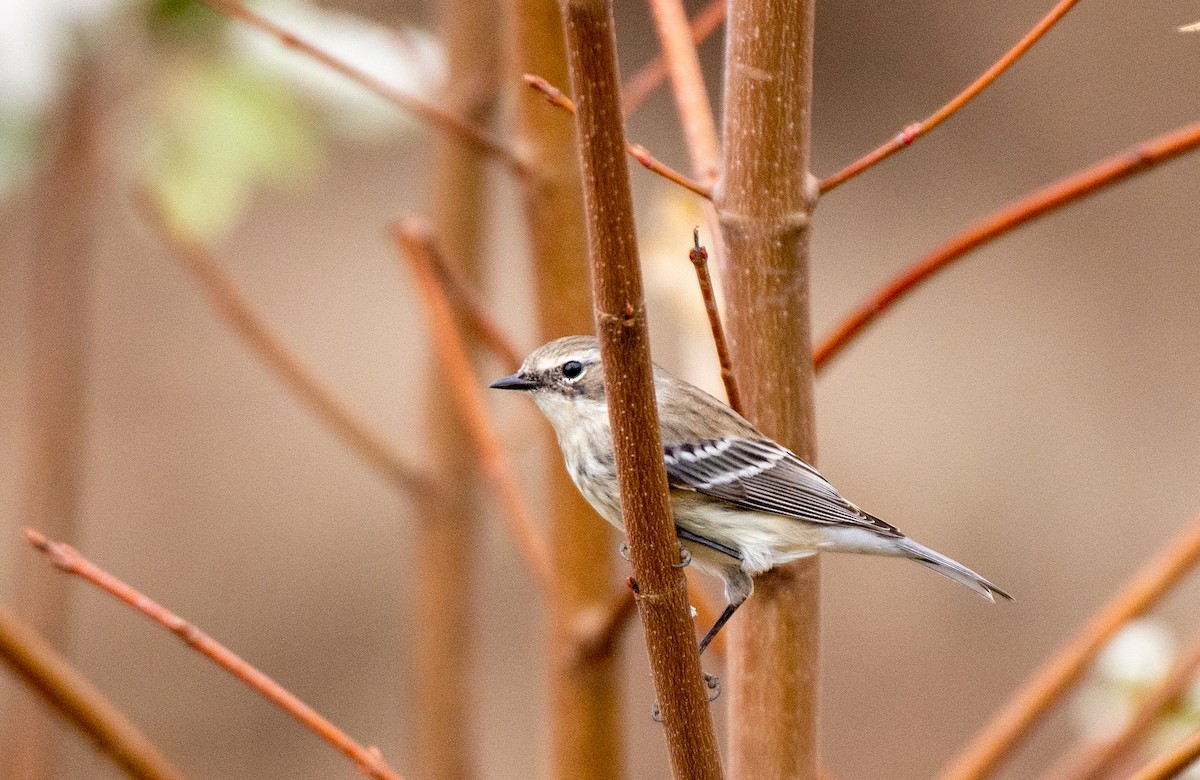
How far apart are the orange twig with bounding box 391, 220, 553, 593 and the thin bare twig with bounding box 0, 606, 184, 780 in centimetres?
50

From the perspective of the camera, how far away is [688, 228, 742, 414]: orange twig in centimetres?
83

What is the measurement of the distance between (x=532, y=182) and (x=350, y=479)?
10.7ft

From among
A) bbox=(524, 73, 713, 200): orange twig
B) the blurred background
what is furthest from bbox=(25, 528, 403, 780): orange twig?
the blurred background

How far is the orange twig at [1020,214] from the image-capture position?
3.32ft

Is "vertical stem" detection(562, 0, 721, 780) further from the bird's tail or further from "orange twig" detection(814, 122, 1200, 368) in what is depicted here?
the bird's tail

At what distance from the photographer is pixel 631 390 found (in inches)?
29.7

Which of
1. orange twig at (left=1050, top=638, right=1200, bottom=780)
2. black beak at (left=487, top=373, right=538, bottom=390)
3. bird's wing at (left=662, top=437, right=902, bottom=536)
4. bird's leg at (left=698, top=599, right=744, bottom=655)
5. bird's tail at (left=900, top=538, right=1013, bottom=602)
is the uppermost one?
black beak at (left=487, top=373, right=538, bottom=390)

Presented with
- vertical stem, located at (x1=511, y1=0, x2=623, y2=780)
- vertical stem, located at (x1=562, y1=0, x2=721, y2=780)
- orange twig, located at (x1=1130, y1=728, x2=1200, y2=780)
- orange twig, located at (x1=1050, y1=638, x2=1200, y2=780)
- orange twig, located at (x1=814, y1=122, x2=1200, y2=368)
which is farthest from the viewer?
vertical stem, located at (x1=511, y1=0, x2=623, y2=780)

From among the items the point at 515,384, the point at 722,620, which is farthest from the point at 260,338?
the point at 722,620

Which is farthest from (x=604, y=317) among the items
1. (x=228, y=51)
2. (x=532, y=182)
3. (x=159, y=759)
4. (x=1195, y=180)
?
(x=1195, y=180)

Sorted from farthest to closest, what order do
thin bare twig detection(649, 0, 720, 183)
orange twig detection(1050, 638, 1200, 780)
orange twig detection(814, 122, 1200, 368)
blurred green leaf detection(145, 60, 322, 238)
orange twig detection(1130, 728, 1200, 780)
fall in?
blurred green leaf detection(145, 60, 322, 238) → thin bare twig detection(649, 0, 720, 183) → orange twig detection(1050, 638, 1200, 780) → orange twig detection(814, 122, 1200, 368) → orange twig detection(1130, 728, 1200, 780)

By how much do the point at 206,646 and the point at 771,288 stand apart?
21.3 inches

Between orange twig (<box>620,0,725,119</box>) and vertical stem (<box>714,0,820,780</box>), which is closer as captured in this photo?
vertical stem (<box>714,0,820,780</box>)

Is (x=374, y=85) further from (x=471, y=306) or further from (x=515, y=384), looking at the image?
(x=515, y=384)
